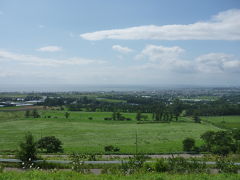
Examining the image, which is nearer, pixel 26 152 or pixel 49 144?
pixel 26 152

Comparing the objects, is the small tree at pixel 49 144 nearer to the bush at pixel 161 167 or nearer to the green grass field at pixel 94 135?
the green grass field at pixel 94 135

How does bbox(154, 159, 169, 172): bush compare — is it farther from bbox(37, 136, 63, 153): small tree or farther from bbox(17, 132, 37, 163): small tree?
bbox(37, 136, 63, 153): small tree

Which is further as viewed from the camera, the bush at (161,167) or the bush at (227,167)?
the bush at (161,167)

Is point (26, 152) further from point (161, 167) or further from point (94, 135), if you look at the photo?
point (94, 135)

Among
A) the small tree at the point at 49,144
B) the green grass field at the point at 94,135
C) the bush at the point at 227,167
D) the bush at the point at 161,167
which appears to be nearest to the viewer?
the bush at the point at 227,167

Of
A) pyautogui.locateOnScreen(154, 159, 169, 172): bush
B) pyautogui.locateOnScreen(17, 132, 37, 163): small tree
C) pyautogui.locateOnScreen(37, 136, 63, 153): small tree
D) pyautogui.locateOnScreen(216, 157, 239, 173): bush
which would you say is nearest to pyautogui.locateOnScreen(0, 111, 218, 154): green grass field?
pyautogui.locateOnScreen(37, 136, 63, 153): small tree

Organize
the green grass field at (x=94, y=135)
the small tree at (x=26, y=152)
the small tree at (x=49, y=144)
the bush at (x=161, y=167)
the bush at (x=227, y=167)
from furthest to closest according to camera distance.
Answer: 1. the green grass field at (x=94, y=135)
2. the small tree at (x=49, y=144)
3. the small tree at (x=26, y=152)
4. the bush at (x=161, y=167)
5. the bush at (x=227, y=167)

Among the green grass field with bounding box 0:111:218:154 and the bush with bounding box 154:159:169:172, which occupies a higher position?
the bush with bounding box 154:159:169:172

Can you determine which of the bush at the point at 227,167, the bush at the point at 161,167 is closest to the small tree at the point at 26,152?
the bush at the point at 161,167

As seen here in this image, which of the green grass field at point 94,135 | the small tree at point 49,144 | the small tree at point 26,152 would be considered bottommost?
the green grass field at point 94,135

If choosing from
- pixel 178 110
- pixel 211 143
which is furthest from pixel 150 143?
pixel 178 110

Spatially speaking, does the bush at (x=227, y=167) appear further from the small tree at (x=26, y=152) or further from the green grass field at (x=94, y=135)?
the green grass field at (x=94, y=135)

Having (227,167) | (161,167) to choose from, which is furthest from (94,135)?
(227,167)

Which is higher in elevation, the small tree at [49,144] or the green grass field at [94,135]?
the small tree at [49,144]
